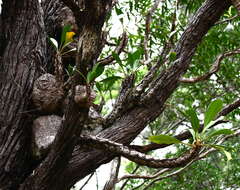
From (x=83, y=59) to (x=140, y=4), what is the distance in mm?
1648

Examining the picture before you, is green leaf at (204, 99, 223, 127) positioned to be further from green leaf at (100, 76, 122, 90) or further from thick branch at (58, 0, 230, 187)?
thick branch at (58, 0, 230, 187)

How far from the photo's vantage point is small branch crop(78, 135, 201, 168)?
99 centimetres

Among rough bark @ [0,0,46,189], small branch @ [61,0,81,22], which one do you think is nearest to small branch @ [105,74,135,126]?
rough bark @ [0,0,46,189]

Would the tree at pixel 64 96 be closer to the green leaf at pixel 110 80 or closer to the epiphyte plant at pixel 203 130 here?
the green leaf at pixel 110 80

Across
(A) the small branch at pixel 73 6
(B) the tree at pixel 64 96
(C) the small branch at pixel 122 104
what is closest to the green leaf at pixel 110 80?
(B) the tree at pixel 64 96

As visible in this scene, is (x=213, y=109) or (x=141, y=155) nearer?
(x=213, y=109)

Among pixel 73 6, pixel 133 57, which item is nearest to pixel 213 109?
pixel 133 57

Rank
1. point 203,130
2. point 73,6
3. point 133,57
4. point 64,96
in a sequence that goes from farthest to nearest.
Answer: point 64,96
point 133,57
point 73,6
point 203,130

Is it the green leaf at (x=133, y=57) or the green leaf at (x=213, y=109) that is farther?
the green leaf at (x=133, y=57)

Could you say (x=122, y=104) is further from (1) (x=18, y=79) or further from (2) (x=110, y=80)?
(1) (x=18, y=79)

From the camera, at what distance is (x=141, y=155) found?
1.16m

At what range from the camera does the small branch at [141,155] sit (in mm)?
990

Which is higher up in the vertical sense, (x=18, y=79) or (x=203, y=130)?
(x=18, y=79)

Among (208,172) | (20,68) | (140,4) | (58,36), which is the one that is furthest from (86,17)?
(208,172)
